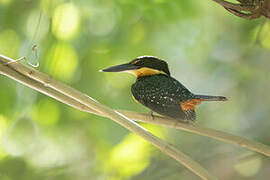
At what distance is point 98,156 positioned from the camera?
358 centimetres

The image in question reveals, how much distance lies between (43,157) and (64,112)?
16.2 inches

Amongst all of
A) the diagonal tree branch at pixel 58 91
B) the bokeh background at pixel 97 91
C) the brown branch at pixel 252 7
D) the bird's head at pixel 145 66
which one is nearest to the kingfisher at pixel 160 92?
the bird's head at pixel 145 66

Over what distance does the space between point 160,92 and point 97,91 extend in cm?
53

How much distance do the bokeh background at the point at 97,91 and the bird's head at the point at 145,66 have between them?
0.90 feet

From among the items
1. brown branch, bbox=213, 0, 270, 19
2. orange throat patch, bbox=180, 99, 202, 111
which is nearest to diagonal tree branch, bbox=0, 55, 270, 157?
brown branch, bbox=213, 0, 270, 19

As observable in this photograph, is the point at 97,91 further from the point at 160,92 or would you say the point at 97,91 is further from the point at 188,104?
the point at 188,104

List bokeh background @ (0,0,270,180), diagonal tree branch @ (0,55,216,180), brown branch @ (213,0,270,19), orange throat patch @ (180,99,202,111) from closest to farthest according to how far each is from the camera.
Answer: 1. diagonal tree branch @ (0,55,216,180)
2. brown branch @ (213,0,270,19)
3. orange throat patch @ (180,99,202,111)
4. bokeh background @ (0,0,270,180)

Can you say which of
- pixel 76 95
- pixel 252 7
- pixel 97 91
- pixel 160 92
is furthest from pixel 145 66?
pixel 76 95

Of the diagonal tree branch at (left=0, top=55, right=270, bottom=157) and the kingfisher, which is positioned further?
the kingfisher

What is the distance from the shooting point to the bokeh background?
10.6 ft

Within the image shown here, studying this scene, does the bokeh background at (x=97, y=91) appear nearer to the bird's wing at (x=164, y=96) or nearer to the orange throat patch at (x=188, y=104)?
the bird's wing at (x=164, y=96)

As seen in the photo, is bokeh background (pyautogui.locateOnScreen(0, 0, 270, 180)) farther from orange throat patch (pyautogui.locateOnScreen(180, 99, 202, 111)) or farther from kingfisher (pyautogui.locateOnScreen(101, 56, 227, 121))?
orange throat patch (pyautogui.locateOnScreen(180, 99, 202, 111))

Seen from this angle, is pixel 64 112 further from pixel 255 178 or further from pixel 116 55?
pixel 255 178

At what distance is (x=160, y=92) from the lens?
3242 mm
